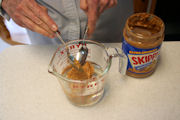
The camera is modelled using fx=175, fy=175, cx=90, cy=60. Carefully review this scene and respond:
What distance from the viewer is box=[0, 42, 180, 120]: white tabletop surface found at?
434mm

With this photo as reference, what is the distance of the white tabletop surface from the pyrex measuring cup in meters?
0.04

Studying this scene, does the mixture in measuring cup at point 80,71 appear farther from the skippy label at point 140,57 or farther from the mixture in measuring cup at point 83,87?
the skippy label at point 140,57

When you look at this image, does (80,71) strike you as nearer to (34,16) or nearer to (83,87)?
(83,87)

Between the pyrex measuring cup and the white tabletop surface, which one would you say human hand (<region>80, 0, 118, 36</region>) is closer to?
the pyrex measuring cup

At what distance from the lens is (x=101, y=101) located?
1.51 feet

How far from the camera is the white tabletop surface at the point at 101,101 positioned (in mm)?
434

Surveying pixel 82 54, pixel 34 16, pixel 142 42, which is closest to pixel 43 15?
pixel 34 16

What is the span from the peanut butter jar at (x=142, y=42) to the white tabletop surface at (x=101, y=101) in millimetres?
47

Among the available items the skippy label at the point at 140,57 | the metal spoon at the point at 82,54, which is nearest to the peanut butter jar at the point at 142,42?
the skippy label at the point at 140,57

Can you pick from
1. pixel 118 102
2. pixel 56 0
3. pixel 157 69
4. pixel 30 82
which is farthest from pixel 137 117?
pixel 56 0

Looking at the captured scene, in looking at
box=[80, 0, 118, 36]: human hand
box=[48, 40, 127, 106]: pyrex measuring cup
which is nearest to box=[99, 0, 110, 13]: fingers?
box=[80, 0, 118, 36]: human hand

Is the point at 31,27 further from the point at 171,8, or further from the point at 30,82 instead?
the point at 171,8

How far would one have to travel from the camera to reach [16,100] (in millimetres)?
469

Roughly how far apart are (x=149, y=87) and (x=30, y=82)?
13.2 inches
